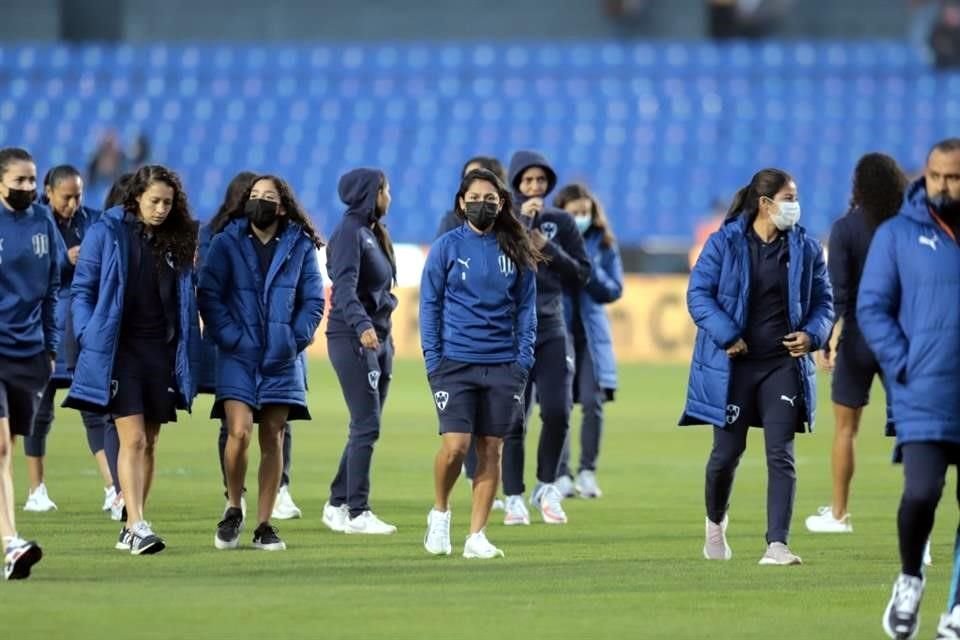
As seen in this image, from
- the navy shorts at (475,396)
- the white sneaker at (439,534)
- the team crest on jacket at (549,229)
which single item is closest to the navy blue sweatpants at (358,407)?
the white sneaker at (439,534)

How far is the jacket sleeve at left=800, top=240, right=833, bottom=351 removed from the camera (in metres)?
10.5

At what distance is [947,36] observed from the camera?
37.3 metres

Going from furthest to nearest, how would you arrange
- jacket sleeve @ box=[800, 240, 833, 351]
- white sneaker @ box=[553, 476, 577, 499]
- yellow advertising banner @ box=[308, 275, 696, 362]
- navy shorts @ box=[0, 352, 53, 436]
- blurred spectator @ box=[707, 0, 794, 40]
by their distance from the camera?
blurred spectator @ box=[707, 0, 794, 40]
yellow advertising banner @ box=[308, 275, 696, 362]
white sneaker @ box=[553, 476, 577, 499]
jacket sleeve @ box=[800, 240, 833, 351]
navy shorts @ box=[0, 352, 53, 436]

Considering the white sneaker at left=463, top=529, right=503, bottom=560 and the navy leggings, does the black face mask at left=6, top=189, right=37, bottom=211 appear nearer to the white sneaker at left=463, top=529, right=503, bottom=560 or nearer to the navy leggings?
the white sneaker at left=463, top=529, right=503, bottom=560

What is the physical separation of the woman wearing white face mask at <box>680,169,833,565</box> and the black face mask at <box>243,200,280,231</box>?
7.32ft

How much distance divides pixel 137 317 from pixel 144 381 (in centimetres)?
33

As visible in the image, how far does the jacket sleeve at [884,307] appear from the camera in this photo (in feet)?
26.5

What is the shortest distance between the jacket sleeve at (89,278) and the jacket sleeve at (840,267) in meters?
4.08

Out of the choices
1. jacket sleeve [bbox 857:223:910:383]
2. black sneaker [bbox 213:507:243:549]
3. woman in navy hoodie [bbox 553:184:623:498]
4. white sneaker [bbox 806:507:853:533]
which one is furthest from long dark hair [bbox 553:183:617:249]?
jacket sleeve [bbox 857:223:910:383]

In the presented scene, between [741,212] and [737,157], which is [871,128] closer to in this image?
[737,157]

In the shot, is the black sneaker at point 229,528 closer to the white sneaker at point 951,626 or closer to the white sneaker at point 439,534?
the white sneaker at point 439,534

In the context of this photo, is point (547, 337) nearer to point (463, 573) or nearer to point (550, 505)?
point (550, 505)

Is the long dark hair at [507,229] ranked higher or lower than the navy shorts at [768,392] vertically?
higher

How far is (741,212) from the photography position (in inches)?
422
